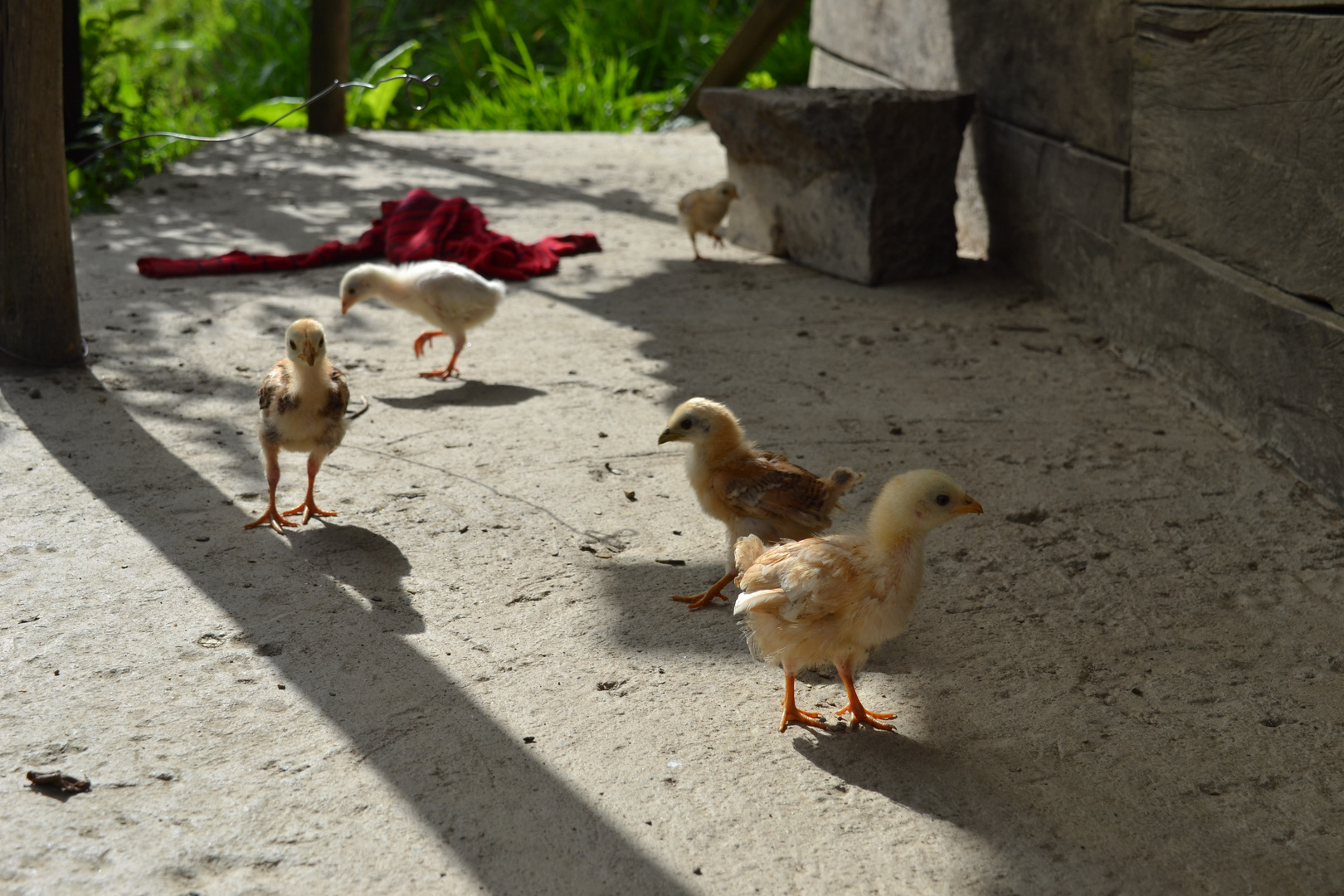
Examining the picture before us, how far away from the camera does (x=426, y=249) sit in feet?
24.5

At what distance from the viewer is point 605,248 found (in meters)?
8.16

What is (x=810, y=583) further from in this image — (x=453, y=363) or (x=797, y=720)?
(x=453, y=363)

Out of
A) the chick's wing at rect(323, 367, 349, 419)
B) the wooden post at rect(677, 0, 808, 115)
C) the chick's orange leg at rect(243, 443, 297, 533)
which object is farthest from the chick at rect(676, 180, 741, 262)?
the chick's orange leg at rect(243, 443, 297, 533)

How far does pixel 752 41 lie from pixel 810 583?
927 centimetres

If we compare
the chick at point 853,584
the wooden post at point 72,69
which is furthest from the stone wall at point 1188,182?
the wooden post at point 72,69

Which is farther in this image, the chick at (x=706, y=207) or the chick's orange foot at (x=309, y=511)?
the chick at (x=706, y=207)

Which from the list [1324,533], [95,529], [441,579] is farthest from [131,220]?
[1324,533]

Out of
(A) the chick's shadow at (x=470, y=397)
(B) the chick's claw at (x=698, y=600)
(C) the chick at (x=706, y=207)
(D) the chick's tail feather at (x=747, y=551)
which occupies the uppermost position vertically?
(C) the chick at (x=706, y=207)

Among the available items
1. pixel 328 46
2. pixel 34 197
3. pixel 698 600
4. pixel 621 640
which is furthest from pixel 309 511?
pixel 328 46

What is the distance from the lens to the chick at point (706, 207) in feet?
25.0

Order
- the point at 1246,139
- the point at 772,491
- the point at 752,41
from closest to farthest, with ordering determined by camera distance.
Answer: the point at 772,491, the point at 1246,139, the point at 752,41

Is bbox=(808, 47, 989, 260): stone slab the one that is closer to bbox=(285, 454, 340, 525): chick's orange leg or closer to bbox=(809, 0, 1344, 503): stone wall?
bbox=(809, 0, 1344, 503): stone wall

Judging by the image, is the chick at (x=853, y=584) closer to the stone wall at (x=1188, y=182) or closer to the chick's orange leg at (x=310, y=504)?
the chick's orange leg at (x=310, y=504)

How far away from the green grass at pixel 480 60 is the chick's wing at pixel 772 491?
9.50 meters
